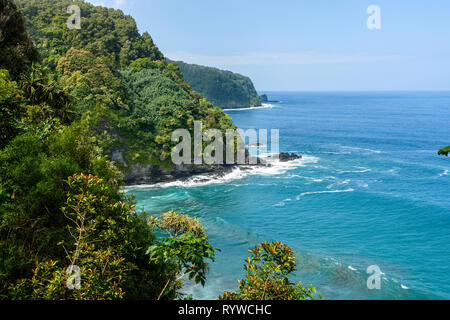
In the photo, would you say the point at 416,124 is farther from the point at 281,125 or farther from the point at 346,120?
the point at 281,125

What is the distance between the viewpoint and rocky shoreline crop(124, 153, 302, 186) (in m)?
61.0

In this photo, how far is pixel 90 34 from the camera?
81500mm

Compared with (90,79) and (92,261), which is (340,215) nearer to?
(92,261)

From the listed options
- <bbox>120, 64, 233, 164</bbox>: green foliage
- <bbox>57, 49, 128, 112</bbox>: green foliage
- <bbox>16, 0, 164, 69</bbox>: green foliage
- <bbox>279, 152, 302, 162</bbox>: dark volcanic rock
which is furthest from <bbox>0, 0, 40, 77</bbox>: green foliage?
<bbox>279, 152, 302, 162</bbox>: dark volcanic rock

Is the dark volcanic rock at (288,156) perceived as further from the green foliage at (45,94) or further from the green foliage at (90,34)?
the green foliage at (45,94)

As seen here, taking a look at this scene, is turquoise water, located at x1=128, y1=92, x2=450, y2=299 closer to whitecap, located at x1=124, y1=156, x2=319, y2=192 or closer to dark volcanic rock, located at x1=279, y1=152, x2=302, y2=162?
whitecap, located at x1=124, y1=156, x2=319, y2=192

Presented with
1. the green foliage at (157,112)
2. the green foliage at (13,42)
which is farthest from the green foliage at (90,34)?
the green foliage at (13,42)

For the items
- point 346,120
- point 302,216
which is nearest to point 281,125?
point 346,120

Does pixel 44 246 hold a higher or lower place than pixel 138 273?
higher

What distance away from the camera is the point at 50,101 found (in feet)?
78.8

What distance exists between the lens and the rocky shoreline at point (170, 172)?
61.0 metres
